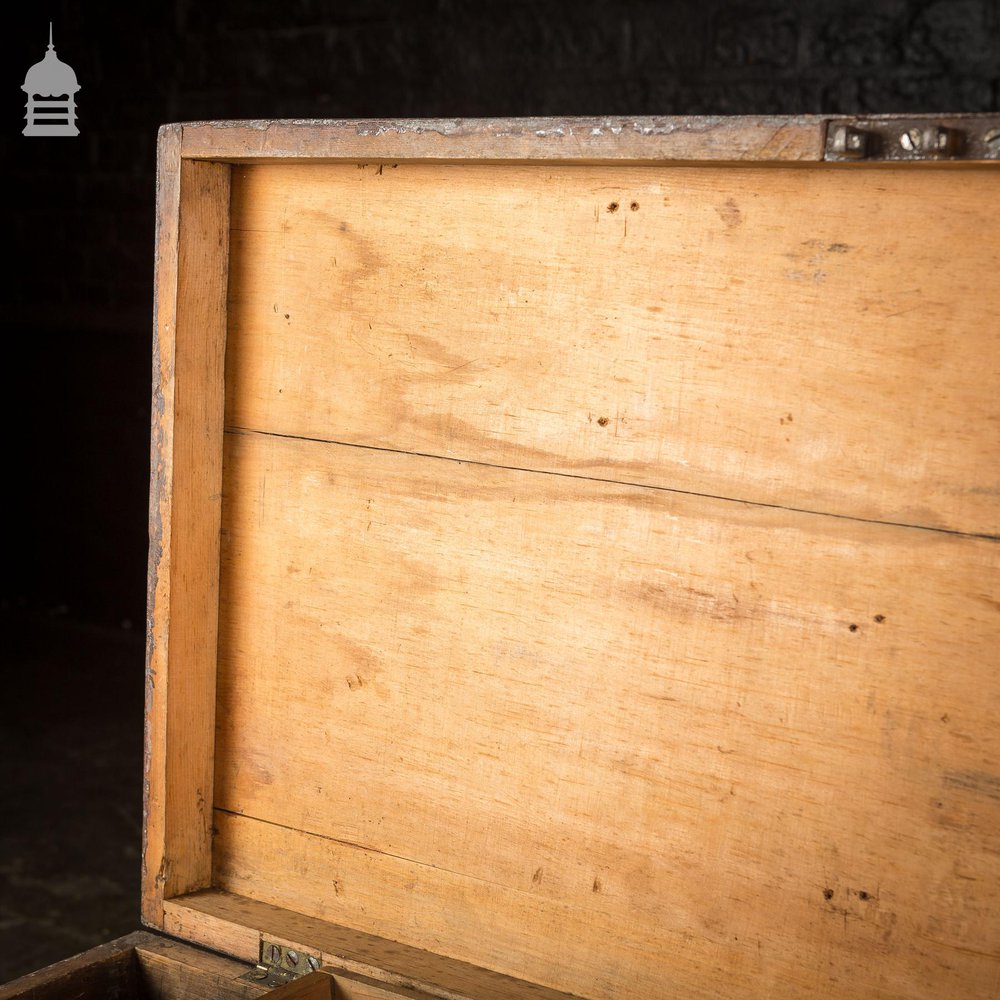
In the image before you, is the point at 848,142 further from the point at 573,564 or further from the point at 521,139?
the point at 573,564

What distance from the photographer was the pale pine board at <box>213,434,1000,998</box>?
32.5 inches

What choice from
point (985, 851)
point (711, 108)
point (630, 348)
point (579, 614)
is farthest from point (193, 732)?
point (711, 108)

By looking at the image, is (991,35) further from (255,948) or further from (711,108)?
(255,948)

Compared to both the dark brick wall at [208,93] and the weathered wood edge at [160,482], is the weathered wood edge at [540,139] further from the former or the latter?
the dark brick wall at [208,93]

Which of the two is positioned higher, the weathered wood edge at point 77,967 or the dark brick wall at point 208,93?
the dark brick wall at point 208,93

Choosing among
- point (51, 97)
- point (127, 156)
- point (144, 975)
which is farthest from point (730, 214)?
point (51, 97)

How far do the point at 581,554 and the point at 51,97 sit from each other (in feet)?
11.5

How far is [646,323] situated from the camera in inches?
35.4

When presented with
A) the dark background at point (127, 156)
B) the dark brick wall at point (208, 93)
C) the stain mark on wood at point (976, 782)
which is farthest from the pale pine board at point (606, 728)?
the dark brick wall at point (208, 93)

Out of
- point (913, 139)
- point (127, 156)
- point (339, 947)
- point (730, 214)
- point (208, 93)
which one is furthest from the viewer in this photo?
point (127, 156)

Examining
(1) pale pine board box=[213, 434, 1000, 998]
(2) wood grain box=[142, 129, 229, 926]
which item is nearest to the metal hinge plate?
(1) pale pine board box=[213, 434, 1000, 998]

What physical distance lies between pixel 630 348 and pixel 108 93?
329 centimetres

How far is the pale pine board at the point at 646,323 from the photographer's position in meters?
0.80

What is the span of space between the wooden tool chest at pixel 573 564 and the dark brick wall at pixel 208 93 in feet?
6.30
